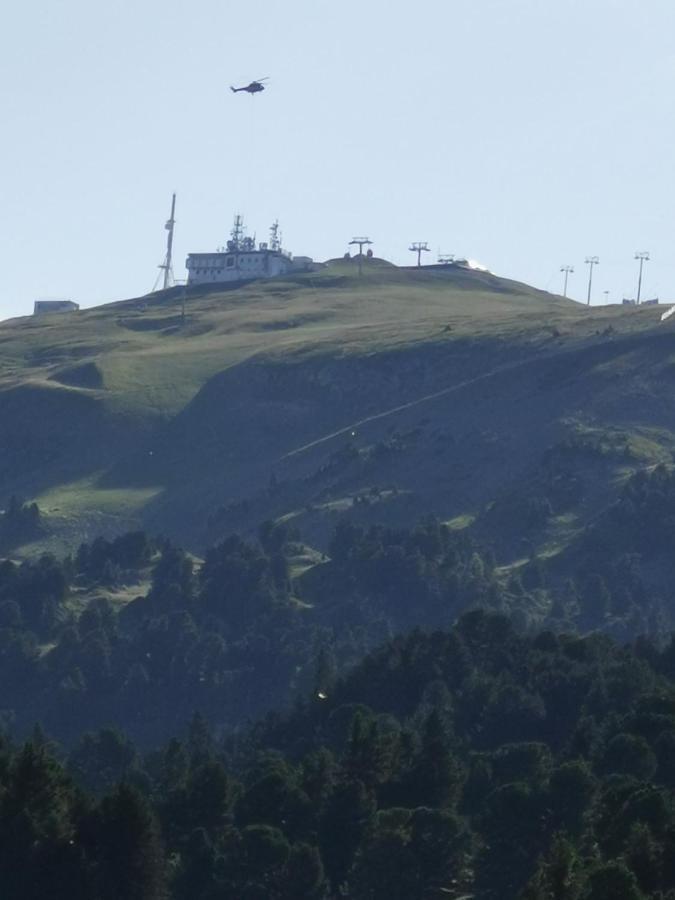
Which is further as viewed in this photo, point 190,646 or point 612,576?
point 612,576

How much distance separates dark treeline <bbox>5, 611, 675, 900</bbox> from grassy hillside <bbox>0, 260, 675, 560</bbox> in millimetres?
78305

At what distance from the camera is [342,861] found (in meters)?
63.1

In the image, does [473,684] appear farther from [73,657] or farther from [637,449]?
[637,449]

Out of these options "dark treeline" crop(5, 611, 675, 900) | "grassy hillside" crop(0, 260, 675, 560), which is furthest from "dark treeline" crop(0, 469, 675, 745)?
"dark treeline" crop(5, 611, 675, 900)

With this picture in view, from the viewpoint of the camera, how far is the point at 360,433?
177375 millimetres

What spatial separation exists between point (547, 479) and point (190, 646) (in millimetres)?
37883

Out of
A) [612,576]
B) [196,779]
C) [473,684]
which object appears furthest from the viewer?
[612,576]

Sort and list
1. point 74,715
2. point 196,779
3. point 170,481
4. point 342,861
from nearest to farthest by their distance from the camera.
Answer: point 342,861 → point 196,779 → point 74,715 → point 170,481

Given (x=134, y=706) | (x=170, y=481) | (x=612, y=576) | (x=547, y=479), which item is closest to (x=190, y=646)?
(x=134, y=706)

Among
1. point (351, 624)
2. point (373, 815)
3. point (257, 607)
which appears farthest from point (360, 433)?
A: point (373, 815)

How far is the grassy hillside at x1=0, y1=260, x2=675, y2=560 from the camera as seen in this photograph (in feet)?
529

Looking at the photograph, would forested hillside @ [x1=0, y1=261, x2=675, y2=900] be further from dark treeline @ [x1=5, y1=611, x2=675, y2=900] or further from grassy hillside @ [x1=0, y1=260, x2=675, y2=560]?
grassy hillside @ [x1=0, y1=260, x2=675, y2=560]

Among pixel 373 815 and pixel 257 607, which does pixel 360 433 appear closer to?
pixel 257 607

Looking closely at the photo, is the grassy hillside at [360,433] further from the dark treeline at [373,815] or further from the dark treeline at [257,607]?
the dark treeline at [373,815]
